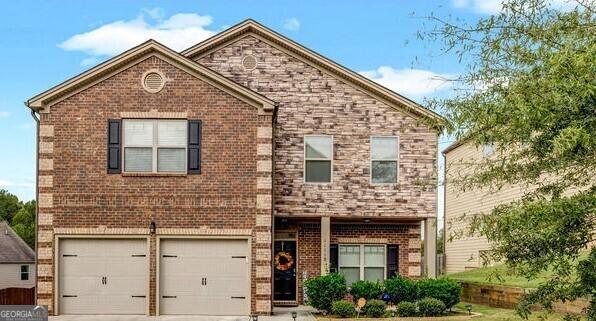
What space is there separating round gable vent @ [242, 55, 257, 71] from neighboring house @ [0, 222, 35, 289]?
36.4 meters

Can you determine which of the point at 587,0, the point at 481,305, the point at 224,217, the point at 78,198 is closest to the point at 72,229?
the point at 78,198

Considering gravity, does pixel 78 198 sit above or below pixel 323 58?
below

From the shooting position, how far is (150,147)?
21.5 m

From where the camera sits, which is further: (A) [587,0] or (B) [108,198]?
(B) [108,198]

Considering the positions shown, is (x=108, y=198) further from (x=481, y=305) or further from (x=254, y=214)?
(x=481, y=305)

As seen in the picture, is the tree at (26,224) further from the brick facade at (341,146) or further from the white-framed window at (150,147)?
the white-framed window at (150,147)

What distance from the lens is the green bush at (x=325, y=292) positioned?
72.9ft

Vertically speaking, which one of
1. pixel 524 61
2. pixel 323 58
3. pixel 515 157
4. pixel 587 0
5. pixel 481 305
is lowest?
pixel 481 305

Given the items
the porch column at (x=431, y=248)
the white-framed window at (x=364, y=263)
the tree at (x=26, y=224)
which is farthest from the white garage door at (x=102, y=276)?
the tree at (x=26, y=224)

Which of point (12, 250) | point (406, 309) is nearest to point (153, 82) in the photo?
point (406, 309)

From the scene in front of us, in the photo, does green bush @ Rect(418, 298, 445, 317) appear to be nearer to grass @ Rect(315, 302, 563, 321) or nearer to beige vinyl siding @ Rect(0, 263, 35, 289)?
grass @ Rect(315, 302, 563, 321)

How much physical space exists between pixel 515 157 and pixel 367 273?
14710 millimetres

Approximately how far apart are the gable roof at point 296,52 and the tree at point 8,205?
5961 cm

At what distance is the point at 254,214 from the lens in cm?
2141
